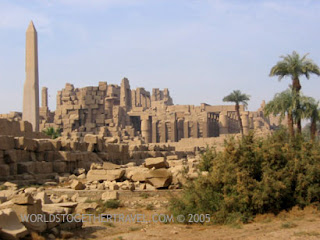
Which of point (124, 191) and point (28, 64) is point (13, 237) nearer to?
point (124, 191)

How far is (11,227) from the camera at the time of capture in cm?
656

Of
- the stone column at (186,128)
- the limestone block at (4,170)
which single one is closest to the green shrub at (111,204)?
the limestone block at (4,170)

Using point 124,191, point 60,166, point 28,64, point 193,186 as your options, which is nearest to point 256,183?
point 193,186

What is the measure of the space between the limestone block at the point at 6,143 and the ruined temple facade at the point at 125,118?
21306 mm

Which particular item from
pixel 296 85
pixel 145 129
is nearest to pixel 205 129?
pixel 145 129

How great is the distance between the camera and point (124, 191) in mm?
12781

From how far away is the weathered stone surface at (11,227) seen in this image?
639cm

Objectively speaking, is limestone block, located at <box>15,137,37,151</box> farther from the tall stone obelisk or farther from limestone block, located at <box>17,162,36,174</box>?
the tall stone obelisk

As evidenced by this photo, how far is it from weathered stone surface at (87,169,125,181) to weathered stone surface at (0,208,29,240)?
24.8 ft

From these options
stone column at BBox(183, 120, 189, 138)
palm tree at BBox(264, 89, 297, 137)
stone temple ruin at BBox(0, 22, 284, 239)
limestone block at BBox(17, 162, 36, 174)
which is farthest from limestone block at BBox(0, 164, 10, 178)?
stone column at BBox(183, 120, 189, 138)

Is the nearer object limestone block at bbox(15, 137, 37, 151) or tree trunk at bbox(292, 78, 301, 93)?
limestone block at bbox(15, 137, 37, 151)

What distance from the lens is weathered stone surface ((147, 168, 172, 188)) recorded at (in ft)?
43.8

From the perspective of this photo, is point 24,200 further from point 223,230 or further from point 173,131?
point 173,131

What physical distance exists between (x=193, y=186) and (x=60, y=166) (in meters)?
8.97
